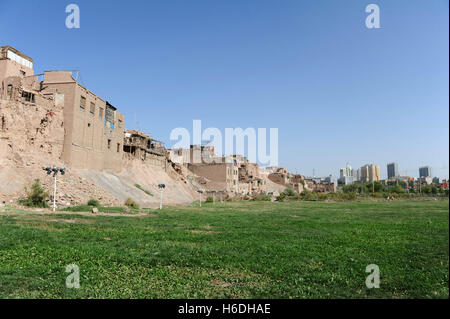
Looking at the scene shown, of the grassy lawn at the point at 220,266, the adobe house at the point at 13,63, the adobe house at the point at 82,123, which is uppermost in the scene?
the adobe house at the point at 13,63

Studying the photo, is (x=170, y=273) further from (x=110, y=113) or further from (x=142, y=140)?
(x=142, y=140)

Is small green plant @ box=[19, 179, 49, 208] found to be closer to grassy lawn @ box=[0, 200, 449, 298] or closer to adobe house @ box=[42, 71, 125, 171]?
adobe house @ box=[42, 71, 125, 171]

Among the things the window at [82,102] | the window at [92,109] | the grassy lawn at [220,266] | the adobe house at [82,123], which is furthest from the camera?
the window at [92,109]

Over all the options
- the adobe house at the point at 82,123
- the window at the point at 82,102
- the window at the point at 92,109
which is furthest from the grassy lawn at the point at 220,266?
the window at the point at 92,109

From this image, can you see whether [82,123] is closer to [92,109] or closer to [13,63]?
[92,109]

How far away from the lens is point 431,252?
8.58 meters

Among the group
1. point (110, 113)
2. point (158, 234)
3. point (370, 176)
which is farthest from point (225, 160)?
point (158, 234)

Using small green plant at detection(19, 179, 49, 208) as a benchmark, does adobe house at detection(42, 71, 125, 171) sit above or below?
above

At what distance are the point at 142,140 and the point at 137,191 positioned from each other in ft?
58.5

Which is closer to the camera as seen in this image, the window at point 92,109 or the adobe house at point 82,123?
the adobe house at point 82,123

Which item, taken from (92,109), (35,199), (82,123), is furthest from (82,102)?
(35,199)

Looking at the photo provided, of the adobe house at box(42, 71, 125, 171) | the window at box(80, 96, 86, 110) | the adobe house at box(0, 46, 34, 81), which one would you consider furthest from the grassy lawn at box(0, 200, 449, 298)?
the adobe house at box(0, 46, 34, 81)

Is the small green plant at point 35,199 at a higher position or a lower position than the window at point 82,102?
lower

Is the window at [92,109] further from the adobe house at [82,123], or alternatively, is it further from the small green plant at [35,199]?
the small green plant at [35,199]
